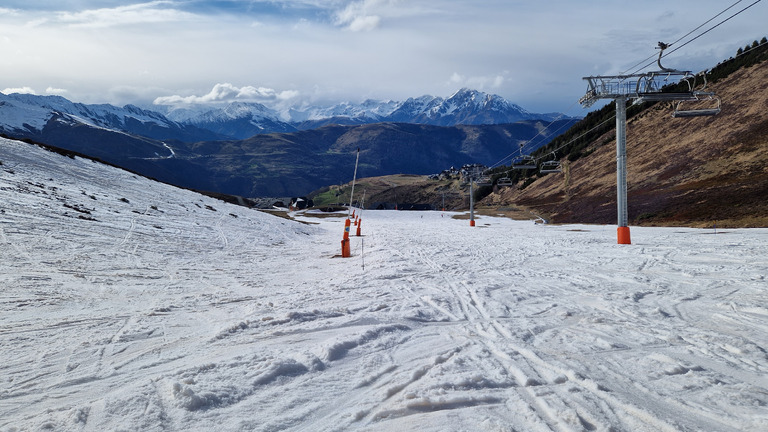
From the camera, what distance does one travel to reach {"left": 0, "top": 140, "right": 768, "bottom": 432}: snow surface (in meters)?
4.20

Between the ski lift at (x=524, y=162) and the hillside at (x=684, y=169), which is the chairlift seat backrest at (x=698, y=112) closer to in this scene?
the hillside at (x=684, y=169)

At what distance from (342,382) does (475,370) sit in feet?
5.16

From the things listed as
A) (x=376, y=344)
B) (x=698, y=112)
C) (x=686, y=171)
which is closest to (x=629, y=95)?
(x=698, y=112)

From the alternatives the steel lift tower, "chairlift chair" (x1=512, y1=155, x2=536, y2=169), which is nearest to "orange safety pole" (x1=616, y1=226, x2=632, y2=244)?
the steel lift tower

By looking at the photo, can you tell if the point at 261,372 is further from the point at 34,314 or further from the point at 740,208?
the point at 740,208

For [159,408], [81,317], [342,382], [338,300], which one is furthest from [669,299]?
[81,317]

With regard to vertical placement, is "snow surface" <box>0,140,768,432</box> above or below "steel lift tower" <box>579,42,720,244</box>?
below

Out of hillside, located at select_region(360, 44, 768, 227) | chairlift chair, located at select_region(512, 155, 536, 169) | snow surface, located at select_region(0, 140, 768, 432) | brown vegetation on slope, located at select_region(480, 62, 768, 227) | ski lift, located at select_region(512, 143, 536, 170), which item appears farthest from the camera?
chairlift chair, located at select_region(512, 155, 536, 169)

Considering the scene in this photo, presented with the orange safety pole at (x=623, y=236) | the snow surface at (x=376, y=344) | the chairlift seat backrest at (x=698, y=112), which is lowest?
the snow surface at (x=376, y=344)

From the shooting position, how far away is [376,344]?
6.23 m

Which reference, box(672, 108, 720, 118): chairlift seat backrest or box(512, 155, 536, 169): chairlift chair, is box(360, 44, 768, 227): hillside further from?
box(672, 108, 720, 118): chairlift seat backrest

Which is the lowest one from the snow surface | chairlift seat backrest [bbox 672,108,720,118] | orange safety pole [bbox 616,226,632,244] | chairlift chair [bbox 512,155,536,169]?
the snow surface

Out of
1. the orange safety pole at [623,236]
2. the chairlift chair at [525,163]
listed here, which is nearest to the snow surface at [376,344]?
the orange safety pole at [623,236]

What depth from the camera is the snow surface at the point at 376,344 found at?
420 centimetres
